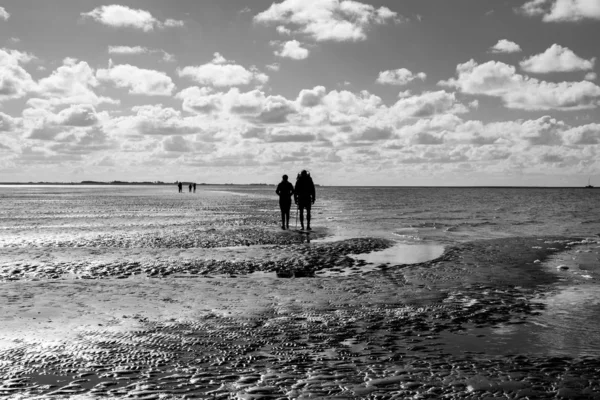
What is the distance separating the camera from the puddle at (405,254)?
1535 centimetres

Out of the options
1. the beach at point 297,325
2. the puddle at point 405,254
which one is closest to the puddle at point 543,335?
the beach at point 297,325

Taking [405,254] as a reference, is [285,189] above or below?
above

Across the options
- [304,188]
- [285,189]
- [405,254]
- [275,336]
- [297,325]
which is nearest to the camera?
[275,336]

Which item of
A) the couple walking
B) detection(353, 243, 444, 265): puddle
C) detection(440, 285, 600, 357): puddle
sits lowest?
detection(353, 243, 444, 265): puddle

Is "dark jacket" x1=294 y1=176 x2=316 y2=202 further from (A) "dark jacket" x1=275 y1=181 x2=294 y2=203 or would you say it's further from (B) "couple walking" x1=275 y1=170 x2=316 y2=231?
(A) "dark jacket" x1=275 y1=181 x2=294 y2=203

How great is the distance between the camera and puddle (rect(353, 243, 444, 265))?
50.4ft

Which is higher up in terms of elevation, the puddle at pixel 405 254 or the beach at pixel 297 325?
the beach at pixel 297 325

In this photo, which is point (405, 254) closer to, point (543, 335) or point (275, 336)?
point (543, 335)

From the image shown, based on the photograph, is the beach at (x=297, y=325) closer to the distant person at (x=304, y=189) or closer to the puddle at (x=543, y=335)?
the puddle at (x=543, y=335)

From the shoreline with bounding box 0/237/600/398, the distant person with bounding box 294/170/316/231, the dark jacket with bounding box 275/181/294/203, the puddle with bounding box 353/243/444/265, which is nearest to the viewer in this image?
the shoreline with bounding box 0/237/600/398

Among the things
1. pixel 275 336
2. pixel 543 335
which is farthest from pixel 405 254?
pixel 275 336

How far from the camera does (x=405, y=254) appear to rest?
1688 cm

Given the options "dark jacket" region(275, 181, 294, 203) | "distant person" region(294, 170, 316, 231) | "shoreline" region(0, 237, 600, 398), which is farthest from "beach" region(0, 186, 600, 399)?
"distant person" region(294, 170, 316, 231)

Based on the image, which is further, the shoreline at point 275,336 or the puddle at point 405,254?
the puddle at point 405,254
